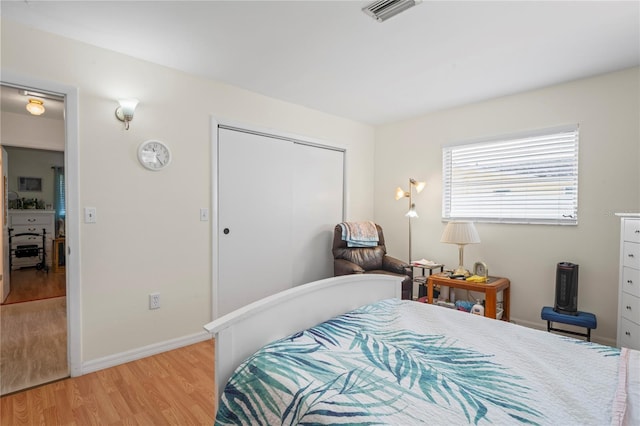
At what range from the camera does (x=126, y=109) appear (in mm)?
2393

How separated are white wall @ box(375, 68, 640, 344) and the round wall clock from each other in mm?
2870

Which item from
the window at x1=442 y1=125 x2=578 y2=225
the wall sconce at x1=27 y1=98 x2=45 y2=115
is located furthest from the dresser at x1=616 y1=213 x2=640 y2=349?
the wall sconce at x1=27 y1=98 x2=45 y2=115

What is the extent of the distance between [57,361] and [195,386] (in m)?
1.22

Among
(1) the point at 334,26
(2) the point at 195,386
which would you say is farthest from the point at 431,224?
(2) the point at 195,386

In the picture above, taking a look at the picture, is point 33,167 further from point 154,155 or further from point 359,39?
point 359,39

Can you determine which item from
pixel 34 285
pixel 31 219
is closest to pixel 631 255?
pixel 34 285

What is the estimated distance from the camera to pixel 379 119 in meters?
4.22

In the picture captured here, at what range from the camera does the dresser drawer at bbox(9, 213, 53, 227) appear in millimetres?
5543

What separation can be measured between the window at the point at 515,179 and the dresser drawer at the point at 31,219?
678 centimetres

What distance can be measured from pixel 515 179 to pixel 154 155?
3.44 metres

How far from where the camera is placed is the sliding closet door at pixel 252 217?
3088mm

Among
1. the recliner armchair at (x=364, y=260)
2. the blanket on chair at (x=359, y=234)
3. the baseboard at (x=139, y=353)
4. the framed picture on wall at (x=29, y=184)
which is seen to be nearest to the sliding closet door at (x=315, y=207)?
the recliner armchair at (x=364, y=260)

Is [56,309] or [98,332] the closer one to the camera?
[98,332]

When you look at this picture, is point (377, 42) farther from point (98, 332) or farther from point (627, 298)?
point (98, 332)
